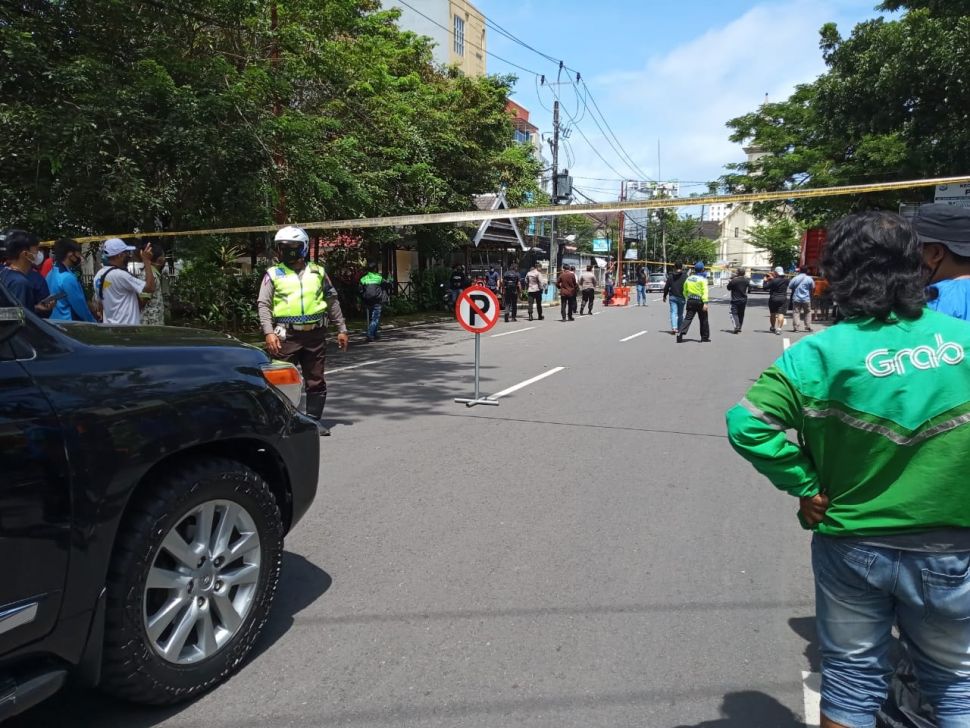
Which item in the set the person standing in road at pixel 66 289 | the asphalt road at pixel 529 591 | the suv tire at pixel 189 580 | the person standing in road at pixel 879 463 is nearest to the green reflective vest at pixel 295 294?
the asphalt road at pixel 529 591

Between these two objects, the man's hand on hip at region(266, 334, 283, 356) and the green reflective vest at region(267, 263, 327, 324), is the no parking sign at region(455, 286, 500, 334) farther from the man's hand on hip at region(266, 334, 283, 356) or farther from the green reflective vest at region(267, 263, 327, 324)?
the man's hand on hip at region(266, 334, 283, 356)

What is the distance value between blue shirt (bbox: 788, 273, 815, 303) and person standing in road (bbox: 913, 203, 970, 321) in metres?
17.1

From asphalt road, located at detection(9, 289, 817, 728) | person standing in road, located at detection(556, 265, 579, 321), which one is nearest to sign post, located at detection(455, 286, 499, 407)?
asphalt road, located at detection(9, 289, 817, 728)

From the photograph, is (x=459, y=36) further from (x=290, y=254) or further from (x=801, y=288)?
(x=290, y=254)

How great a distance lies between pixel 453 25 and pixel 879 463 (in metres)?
60.7

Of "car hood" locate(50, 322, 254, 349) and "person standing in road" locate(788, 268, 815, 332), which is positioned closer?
"car hood" locate(50, 322, 254, 349)

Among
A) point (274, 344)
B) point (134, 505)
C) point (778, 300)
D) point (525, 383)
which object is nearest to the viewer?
point (134, 505)

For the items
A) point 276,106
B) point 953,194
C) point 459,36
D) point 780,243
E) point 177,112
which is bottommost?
point 953,194

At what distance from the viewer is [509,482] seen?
573cm

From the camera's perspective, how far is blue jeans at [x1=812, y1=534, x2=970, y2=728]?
6.37ft

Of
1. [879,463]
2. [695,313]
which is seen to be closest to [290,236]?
[879,463]

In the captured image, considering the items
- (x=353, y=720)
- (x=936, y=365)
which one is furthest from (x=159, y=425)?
(x=936, y=365)

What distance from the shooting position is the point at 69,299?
708cm

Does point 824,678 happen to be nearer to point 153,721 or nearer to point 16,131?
point 153,721
